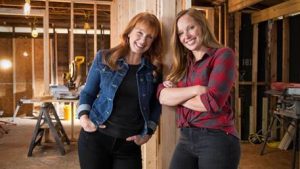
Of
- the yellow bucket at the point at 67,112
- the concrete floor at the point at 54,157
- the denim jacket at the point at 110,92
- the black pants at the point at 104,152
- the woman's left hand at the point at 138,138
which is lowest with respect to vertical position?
the concrete floor at the point at 54,157

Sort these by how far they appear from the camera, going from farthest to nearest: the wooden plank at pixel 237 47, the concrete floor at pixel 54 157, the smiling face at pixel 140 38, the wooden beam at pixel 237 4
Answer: the wooden plank at pixel 237 47, the wooden beam at pixel 237 4, the concrete floor at pixel 54 157, the smiling face at pixel 140 38

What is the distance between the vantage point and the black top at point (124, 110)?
1.60 meters

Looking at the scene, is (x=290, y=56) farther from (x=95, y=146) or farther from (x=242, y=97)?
(x=95, y=146)

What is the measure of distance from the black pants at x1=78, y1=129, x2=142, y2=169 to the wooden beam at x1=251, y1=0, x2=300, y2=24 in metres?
3.76

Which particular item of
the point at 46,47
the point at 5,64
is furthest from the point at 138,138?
the point at 5,64

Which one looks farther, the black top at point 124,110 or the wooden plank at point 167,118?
the wooden plank at point 167,118

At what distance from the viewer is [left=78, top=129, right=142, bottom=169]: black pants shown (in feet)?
5.31

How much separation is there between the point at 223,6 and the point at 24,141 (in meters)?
4.12

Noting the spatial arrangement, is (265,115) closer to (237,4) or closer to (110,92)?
(237,4)

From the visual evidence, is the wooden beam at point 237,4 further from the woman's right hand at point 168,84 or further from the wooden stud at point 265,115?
the woman's right hand at point 168,84

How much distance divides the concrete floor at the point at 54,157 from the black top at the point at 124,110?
278cm

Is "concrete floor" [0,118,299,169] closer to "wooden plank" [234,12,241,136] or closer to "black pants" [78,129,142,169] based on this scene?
"wooden plank" [234,12,241,136]

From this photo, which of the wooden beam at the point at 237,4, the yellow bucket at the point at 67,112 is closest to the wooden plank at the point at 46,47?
the yellow bucket at the point at 67,112

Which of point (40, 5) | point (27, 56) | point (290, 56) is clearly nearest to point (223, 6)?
point (290, 56)
